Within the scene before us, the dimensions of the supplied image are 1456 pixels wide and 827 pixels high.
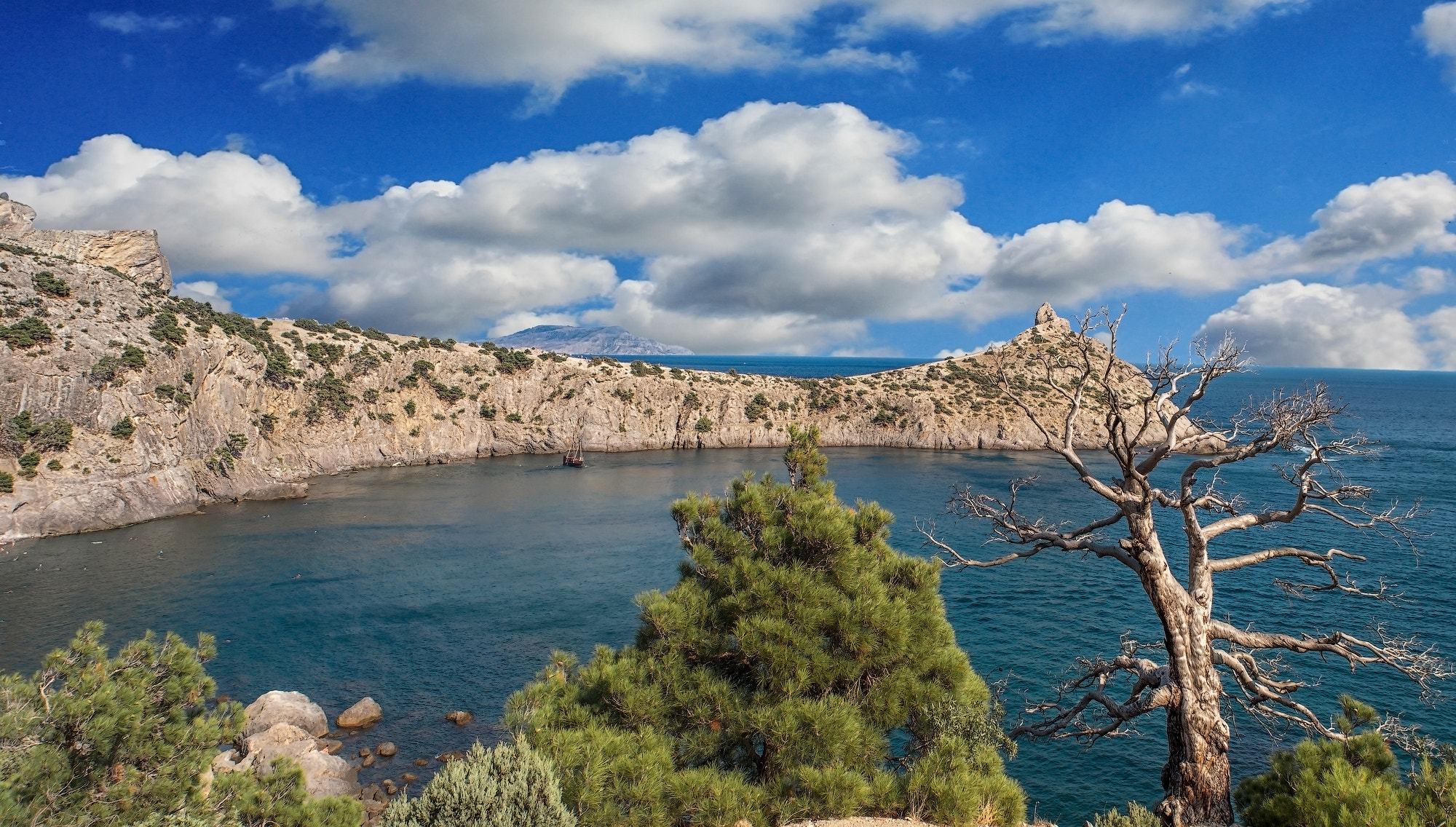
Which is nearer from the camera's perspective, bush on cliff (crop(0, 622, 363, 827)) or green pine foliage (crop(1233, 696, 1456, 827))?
green pine foliage (crop(1233, 696, 1456, 827))

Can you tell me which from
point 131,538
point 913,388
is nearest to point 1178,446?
point 131,538

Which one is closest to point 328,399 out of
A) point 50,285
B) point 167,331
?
point 167,331

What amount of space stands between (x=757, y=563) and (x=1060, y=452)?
610 centimetres

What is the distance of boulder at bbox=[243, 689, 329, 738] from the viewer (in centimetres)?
2303

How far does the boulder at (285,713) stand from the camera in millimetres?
23031

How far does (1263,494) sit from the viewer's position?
190 ft

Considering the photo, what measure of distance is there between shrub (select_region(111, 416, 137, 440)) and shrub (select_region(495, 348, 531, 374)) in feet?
149

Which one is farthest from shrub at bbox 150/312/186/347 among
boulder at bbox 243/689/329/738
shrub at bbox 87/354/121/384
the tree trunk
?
the tree trunk

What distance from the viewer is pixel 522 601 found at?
121 ft

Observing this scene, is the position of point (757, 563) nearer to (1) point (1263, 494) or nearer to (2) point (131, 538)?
(2) point (131, 538)

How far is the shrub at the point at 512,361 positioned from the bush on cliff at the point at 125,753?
284ft

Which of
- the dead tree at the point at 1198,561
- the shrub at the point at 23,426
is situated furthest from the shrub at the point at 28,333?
the dead tree at the point at 1198,561

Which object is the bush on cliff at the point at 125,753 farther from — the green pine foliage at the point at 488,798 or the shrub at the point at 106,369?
the shrub at the point at 106,369

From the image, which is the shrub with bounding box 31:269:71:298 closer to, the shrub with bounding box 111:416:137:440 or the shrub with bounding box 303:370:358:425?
the shrub with bounding box 111:416:137:440
